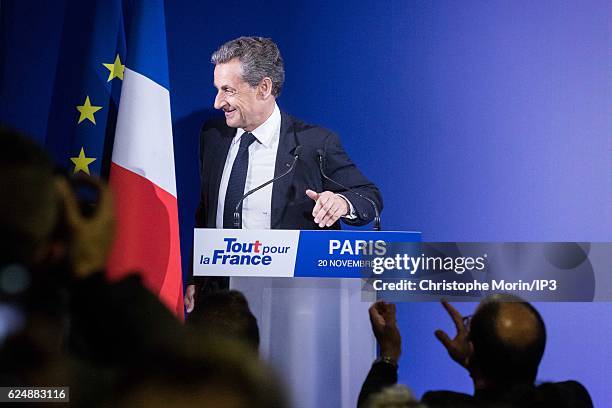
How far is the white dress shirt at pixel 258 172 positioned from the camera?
4.87 m

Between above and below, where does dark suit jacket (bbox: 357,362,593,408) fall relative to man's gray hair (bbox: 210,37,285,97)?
below

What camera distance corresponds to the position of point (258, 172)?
4898 mm

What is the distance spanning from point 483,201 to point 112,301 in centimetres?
442

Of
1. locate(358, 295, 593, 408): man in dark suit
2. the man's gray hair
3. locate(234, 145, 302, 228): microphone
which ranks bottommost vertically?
locate(358, 295, 593, 408): man in dark suit

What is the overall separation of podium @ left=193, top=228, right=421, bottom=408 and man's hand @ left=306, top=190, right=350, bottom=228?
0.57 meters

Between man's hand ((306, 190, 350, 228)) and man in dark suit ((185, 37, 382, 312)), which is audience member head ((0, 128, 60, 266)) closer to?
man's hand ((306, 190, 350, 228))

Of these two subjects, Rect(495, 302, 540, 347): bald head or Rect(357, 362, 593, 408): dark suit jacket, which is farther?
Rect(495, 302, 540, 347): bald head

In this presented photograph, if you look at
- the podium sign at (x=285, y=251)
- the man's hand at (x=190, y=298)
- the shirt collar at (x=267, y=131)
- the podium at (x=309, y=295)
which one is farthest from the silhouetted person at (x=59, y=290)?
the shirt collar at (x=267, y=131)

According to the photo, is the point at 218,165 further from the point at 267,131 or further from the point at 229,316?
the point at 229,316

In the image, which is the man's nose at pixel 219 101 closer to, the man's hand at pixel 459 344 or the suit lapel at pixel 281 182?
the suit lapel at pixel 281 182

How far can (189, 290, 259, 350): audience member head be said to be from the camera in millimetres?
2266

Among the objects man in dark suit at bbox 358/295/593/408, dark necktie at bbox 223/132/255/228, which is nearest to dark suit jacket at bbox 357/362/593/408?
man in dark suit at bbox 358/295/593/408

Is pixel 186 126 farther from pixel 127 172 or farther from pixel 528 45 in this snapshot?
pixel 528 45

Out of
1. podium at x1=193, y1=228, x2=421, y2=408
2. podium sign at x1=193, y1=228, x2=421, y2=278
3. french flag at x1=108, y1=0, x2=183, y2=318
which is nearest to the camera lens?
podium at x1=193, y1=228, x2=421, y2=408
